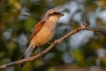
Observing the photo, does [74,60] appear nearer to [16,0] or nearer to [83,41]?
[83,41]

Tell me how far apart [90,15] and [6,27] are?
3.79 feet

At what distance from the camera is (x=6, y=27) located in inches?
199

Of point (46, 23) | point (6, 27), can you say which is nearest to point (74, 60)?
point (6, 27)

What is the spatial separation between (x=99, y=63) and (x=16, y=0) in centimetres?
143

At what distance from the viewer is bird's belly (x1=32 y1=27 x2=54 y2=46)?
12.3ft

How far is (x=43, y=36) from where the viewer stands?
149 inches

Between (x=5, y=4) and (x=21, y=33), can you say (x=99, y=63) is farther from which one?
(x=5, y=4)

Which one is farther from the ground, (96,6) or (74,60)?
(96,6)

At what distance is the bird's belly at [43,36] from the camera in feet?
12.3

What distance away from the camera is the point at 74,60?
Answer: 5.31 meters

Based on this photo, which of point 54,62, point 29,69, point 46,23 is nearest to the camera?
point 46,23

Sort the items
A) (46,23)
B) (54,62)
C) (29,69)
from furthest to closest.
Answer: (54,62), (29,69), (46,23)

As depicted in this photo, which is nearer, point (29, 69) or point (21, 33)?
point (29, 69)

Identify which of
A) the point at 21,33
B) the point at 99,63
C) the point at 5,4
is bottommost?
the point at 99,63
